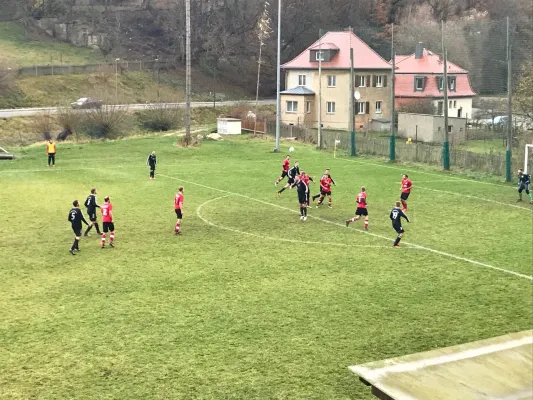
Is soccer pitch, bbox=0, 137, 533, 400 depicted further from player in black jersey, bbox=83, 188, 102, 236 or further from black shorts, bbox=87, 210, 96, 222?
black shorts, bbox=87, 210, 96, 222

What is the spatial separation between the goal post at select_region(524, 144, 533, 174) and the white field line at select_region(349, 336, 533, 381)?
1213 inches

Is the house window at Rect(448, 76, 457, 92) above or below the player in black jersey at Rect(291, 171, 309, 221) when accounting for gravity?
above

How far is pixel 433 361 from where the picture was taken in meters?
10.2

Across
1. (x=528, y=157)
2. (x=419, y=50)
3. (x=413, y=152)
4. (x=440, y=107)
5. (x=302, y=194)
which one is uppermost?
(x=419, y=50)

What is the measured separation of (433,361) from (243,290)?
1093 centimetres

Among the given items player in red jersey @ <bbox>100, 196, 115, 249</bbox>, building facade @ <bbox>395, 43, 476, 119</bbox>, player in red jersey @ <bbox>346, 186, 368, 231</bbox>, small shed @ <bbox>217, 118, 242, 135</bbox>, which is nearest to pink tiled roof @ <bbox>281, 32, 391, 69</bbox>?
building facade @ <bbox>395, 43, 476, 119</bbox>

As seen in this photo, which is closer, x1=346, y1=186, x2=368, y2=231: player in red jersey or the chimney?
x1=346, y1=186, x2=368, y2=231: player in red jersey

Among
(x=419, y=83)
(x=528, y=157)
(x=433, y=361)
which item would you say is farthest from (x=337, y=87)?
(x=433, y=361)

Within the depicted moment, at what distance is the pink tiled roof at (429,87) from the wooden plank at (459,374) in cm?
6883

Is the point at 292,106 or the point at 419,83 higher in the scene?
the point at 419,83

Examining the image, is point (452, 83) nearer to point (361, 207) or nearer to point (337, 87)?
point (337, 87)

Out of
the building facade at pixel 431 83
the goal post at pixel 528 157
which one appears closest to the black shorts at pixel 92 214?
the goal post at pixel 528 157

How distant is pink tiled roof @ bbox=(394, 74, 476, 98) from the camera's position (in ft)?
253

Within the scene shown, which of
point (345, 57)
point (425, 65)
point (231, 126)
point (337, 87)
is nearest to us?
point (231, 126)
